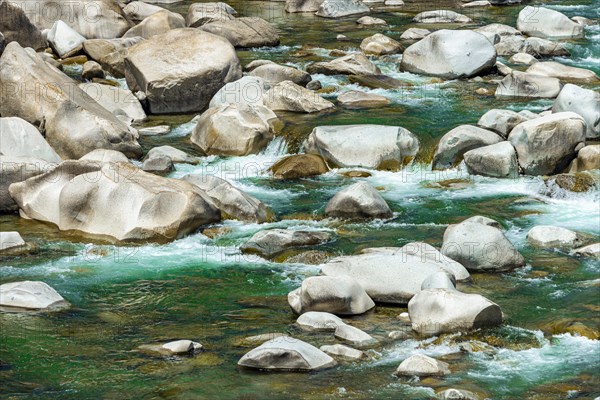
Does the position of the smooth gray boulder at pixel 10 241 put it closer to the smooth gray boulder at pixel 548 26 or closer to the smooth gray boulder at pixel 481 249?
the smooth gray boulder at pixel 481 249

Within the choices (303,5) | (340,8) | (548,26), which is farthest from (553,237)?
(303,5)

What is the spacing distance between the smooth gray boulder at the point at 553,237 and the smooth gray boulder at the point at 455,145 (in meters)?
3.07

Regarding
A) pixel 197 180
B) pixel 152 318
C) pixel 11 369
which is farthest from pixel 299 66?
pixel 11 369

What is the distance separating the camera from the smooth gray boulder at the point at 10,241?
41.3ft

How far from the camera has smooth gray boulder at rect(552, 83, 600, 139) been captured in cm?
1652

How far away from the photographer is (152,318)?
423 inches

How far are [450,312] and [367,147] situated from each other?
6145 mm

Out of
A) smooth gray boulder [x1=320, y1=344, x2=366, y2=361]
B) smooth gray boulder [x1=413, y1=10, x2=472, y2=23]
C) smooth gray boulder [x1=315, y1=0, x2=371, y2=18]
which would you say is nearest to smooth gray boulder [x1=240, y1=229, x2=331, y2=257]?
smooth gray boulder [x1=320, y1=344, x2=366, y2=361]

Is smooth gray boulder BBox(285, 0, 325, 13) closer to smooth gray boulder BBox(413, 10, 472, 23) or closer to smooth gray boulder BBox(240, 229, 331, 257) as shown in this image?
smooth gray boulder BBox(413, 10, 472, 23)

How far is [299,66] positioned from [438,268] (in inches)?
420

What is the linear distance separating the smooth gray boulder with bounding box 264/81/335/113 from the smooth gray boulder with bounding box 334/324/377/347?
→ 8.44 metres

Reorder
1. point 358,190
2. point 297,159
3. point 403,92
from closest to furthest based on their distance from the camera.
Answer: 1. point 358,190
2. point 297,159
3. point 403,92

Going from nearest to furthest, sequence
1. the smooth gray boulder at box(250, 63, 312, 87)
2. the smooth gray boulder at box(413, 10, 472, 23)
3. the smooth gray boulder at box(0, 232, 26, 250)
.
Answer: the smooth gray boulder at box(0, 232, 26, 250) < the smooth gray boulder at box(250, 63, 312, 87) < the smooth gray boulder at box(413, 10, 472, 23)

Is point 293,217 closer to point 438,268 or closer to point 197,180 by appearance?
point 197,180
